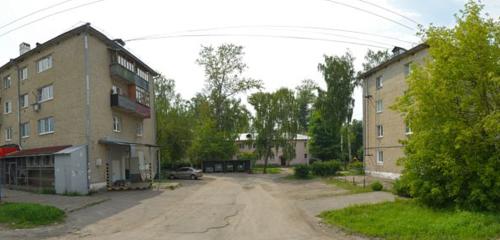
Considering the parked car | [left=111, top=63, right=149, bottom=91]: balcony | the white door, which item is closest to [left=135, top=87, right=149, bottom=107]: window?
[left=111, top=63, right=149, bottom=91]: balcony

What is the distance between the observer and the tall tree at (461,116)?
1291 centimetres

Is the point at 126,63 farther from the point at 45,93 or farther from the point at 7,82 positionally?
the point at 7,82

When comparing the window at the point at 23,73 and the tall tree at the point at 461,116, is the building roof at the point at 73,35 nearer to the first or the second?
the window at the point at 23,73

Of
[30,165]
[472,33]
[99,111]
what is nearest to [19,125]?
[30,165]

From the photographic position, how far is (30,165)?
93.5 feet

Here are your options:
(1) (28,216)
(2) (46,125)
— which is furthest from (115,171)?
(1) (28,216)

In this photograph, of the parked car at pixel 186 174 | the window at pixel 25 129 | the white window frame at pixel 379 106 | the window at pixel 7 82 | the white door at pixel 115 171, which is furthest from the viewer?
the parked car at pixel 186 174

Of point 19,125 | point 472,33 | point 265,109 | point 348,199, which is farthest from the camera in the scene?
point 265,109

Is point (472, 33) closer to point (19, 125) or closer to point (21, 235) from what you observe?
point (21, 235)

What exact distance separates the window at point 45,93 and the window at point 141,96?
654 centimetres

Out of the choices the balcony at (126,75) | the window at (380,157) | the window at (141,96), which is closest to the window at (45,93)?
the balcony at (126,75)

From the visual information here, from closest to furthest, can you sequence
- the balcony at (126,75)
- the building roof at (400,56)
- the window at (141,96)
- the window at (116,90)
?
the building roof at (400,56)
the balcony at (126,75)
the window at (116,90)
the window at (141,96)

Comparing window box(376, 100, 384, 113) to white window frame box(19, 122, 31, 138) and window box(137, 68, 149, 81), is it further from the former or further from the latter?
white window frame box(19, 122, 31, 138)

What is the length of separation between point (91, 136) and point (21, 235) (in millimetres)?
15240
